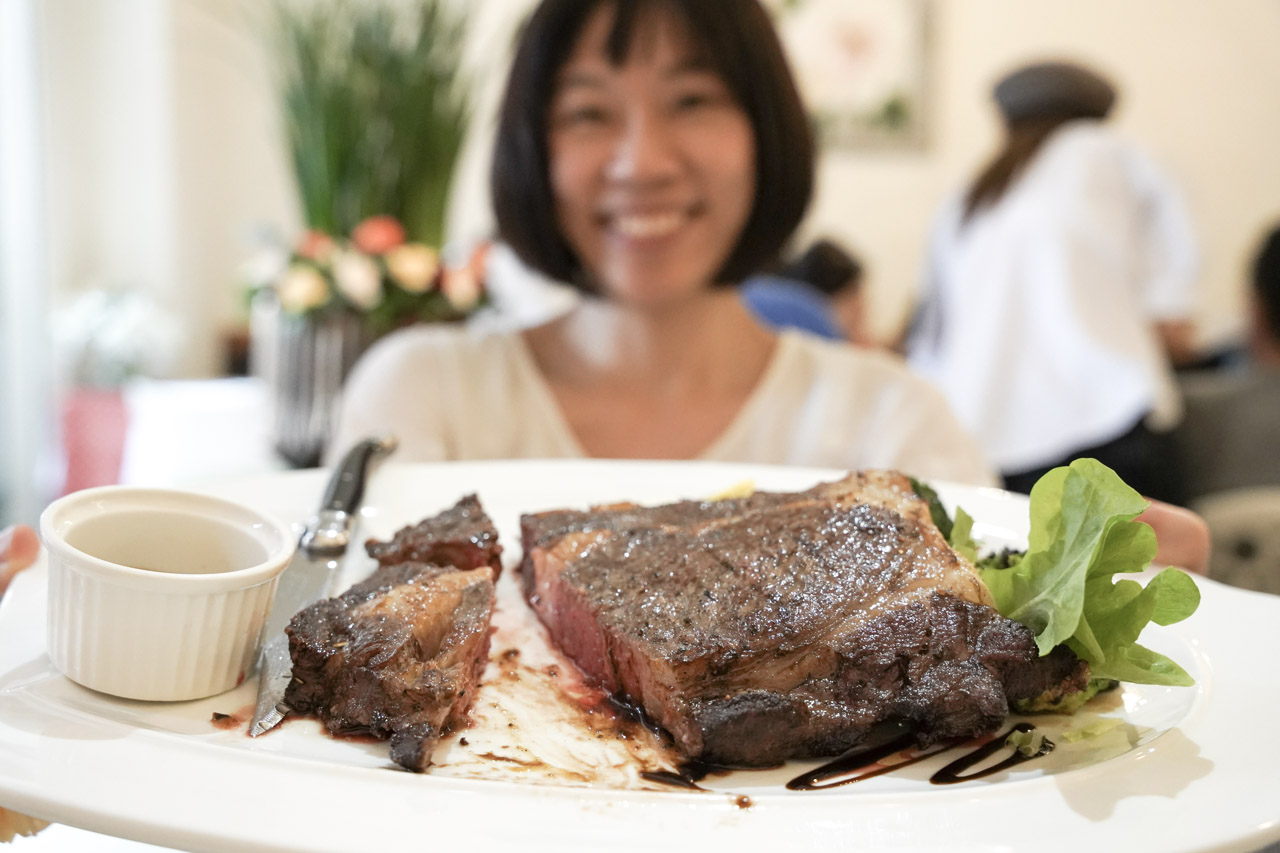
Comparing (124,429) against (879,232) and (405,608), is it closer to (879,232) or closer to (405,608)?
(405,608)

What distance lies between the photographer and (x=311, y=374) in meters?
3.04

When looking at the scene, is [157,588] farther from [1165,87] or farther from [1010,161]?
[1165,87]

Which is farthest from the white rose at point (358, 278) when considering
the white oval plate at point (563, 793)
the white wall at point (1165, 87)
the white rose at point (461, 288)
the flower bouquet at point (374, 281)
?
the white wall at point (1165, 87)

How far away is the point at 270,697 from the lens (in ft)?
3.40

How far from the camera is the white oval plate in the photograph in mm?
775

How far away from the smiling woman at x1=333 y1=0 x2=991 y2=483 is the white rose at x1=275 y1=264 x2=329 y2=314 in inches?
18.5

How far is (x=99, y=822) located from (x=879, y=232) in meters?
7.00

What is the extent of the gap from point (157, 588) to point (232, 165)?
19.6 feet

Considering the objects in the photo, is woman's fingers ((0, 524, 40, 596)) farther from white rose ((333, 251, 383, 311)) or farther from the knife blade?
white rose ((333, 251, 383, 311))

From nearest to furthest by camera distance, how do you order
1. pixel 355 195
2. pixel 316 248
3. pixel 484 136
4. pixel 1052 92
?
pixel 316 248, pixel 355 195, pixel 1052 92, pixel 484 136

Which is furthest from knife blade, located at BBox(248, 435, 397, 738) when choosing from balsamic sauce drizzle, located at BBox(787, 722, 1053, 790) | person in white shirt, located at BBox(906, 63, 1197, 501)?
person in white shirt, located at BBox(906, 63, 1197, 501)

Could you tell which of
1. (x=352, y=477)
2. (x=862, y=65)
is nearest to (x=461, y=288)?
(x=352, y=477)

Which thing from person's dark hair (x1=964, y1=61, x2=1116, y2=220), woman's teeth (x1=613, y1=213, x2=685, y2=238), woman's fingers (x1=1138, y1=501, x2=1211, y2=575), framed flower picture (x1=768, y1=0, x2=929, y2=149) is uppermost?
framed flower picture (x1=768, y1=0, x2=929, y2=149)

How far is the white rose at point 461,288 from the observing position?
3.10 meters
